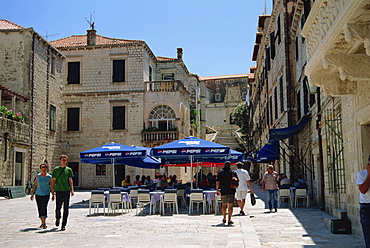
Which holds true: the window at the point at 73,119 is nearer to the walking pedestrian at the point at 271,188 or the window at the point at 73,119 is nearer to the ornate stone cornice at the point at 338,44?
the walking pedestrian at the point at 271,188

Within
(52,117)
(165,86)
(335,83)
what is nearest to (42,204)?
(335,83)

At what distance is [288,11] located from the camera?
2042 centimetres

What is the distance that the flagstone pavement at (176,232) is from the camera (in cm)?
844

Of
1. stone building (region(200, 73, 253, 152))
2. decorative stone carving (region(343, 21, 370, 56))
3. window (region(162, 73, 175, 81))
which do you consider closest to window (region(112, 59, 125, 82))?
window (region(162, 73, 175, 81))

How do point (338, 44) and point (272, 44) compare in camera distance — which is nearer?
point (338, 44)

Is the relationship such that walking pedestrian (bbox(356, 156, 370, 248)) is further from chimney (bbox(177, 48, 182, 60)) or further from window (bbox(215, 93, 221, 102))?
window (bbox(215, 93, 221, 102))

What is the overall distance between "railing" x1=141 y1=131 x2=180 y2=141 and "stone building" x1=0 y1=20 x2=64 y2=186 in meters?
7.14

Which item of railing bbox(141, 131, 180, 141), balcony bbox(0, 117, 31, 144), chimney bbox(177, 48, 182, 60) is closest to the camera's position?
balcony bbox(0, 117, 31, 144)

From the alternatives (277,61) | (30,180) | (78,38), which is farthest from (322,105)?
(78,38)

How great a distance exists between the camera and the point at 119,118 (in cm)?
3506

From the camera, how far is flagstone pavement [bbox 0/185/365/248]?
844 centimetres

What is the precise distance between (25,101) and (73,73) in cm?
867

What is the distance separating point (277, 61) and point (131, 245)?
17293 mm

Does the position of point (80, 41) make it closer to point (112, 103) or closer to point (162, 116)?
point (112, 103)
